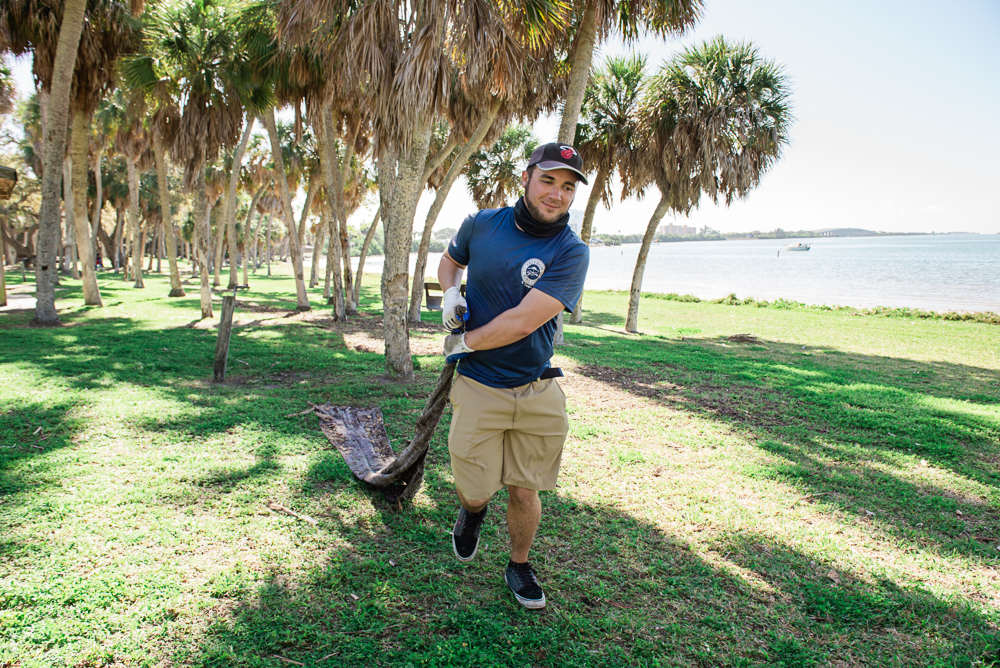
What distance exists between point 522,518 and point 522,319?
113cm

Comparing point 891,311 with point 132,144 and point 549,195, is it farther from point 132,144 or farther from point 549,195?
point 132,144

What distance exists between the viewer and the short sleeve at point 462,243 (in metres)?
2.85

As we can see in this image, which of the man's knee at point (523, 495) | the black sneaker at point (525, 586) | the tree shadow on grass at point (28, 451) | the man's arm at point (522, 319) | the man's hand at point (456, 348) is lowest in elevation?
the black sneaker at point (525, 586)

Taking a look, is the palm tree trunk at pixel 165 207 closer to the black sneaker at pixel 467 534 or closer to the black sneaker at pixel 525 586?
the black sneaker at pixel 467 534

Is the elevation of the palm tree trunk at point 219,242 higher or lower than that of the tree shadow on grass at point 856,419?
higher

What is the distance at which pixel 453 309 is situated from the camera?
265cm

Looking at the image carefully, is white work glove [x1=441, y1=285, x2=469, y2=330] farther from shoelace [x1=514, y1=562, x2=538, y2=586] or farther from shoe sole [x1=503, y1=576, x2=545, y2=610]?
shoe sole [x1=503, y1=576, x2=545, y2=610]

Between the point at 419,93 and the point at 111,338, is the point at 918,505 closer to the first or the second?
the point at 419,93

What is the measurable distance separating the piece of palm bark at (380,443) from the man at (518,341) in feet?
1.70

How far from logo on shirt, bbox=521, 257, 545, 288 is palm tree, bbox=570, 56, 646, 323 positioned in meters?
11.9

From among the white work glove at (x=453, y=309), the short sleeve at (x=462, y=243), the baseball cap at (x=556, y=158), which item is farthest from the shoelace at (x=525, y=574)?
the baseball cap at (x=556, y=158)

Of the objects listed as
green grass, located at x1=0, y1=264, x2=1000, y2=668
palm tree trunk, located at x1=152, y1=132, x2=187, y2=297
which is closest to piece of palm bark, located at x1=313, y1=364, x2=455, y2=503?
green grass, located at x1=0, y1=264, x2=1000, y2=668

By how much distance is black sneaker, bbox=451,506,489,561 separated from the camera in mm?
2961

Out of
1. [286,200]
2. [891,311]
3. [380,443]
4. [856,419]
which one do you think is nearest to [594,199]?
[286,200]
